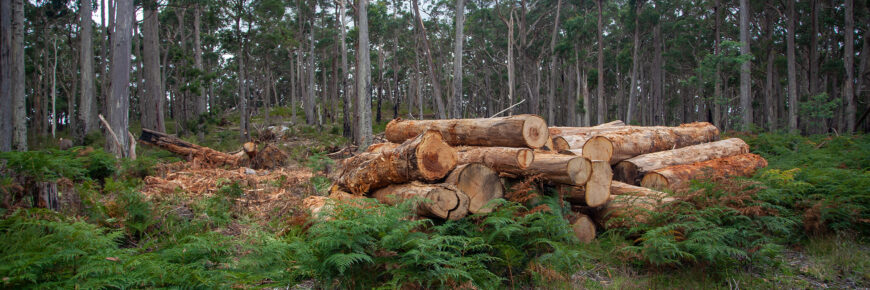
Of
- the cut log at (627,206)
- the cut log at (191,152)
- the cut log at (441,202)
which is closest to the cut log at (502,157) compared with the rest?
the cut log at (441,202)

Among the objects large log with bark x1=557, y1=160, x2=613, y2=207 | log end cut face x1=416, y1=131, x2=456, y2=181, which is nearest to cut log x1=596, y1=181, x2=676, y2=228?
large log with bark x1=557, y1=160, x2=613, y2=207

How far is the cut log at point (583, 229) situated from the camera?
544 centimetres

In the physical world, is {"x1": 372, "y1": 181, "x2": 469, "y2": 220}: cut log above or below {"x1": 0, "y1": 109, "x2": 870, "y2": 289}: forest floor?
above

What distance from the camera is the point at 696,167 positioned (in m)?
7.45

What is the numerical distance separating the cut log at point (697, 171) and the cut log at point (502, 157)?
82.0 inches

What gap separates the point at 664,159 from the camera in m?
7.54

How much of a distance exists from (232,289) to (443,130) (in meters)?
4.32

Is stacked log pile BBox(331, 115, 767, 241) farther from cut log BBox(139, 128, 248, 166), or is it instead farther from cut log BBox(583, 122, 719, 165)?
cut log BBox(139, 128, 248, 166)

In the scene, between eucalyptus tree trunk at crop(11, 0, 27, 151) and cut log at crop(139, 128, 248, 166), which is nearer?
eucalyptus tree trunk at crop(11, 0, 27, 151)

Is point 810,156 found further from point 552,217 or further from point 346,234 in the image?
point 346,234

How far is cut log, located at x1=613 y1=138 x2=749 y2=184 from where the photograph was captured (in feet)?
23.5

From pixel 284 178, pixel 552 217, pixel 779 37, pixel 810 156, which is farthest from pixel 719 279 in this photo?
pixel 779 37

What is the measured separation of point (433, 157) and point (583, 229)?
2.11m

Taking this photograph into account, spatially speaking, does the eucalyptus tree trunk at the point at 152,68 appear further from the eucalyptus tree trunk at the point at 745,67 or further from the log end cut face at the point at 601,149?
the eucalyptus tree trunk at the point at 745,67
